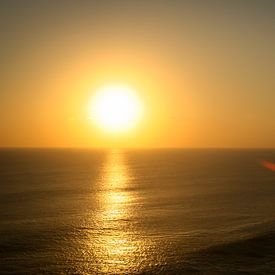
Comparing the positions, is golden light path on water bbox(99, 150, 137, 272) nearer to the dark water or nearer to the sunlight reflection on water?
the sunlight reflection on water

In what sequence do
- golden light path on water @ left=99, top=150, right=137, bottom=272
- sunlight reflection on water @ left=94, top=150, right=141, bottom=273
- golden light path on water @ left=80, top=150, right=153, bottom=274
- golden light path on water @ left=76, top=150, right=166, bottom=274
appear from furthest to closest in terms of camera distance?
golden light path on water @ left=99, top=150, right=137, bottom=272, sunlight reflection on water @ left=94, top=150, right=141, bottom=273, golden light path on water @ left=80, top=150, right=153, bottom=274, golden light path on water @ left=76, top=150, right=166, bottom=274

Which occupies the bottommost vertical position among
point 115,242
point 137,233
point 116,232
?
point 137,233

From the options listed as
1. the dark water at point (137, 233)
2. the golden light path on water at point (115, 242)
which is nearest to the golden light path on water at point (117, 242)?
the golden light path on water at point (115, 242)

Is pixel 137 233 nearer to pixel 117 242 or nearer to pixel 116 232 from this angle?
pixel 116 232

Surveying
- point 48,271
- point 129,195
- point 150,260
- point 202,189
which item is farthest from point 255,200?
point 48,271

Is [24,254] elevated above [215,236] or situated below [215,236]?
above

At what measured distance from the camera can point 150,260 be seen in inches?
1766

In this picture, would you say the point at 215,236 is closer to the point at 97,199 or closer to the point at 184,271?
the point at 184,271

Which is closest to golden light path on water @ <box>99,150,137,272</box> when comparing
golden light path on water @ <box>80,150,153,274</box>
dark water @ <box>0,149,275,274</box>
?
golden light path on water @ <box>80,150,153,274</box>

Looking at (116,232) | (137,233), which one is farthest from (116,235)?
(137,233)

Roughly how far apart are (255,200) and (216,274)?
53.9 metres

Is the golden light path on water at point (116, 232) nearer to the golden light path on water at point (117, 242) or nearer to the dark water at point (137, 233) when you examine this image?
the golden light path on water at point (117, 242)

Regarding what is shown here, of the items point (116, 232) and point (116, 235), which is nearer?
point (116, 235)

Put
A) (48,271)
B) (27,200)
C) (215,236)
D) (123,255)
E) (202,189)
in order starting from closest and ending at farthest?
(48,271) → (123,255) → (215,236) → (27,200) → (202,189)
